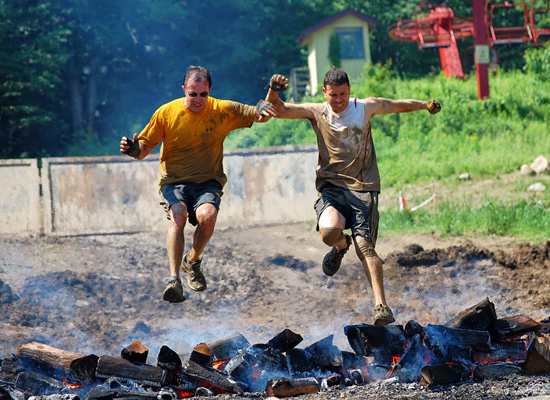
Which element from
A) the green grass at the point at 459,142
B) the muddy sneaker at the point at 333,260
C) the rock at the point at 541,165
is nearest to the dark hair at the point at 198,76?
the muddy sneaker at the point at 333,260

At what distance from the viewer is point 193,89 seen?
26.1 ft

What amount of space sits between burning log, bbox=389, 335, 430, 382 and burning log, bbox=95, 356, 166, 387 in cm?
213

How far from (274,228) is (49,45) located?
57.5 ft

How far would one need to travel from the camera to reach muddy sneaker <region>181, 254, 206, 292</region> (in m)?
8.01

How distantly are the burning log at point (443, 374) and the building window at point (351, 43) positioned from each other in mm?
29765

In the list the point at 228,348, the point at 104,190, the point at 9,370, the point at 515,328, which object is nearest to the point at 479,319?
the point at 515,328

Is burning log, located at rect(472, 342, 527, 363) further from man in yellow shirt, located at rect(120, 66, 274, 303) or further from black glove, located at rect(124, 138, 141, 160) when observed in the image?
black glove, located at rect(124, 138, 141, 160)

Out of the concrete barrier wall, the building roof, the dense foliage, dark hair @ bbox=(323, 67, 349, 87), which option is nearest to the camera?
dark hair @ bbox=(323, 67, 349, 87)

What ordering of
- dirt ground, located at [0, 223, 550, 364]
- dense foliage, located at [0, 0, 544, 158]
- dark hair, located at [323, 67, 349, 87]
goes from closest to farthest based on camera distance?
dark hair, located at [323, 67, 349, 87] < dirt ground, located at [0, 223, 550, 364] < dense foliage, located at [0, 0, 544, 158]

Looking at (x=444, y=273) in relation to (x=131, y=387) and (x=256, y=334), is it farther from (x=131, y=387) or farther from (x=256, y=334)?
(x=131, y=387)

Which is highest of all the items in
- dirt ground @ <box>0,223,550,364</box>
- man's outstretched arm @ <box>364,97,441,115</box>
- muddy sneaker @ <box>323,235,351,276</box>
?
man's outstretched arm @ <box>364,97,441,115</box>

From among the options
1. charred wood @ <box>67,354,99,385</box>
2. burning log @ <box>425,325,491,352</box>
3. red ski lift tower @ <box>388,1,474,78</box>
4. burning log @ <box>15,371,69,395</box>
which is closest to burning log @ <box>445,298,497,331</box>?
burning log @ <box>425,325,491,352</box>

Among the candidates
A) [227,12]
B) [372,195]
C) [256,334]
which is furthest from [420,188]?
[227,12]

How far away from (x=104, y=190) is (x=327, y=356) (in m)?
9.50
